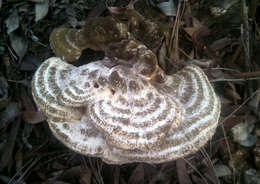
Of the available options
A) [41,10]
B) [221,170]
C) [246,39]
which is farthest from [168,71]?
[41,10]

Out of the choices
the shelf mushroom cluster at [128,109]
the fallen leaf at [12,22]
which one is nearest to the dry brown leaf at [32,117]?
the shelf mushroom cluster at [128,109]

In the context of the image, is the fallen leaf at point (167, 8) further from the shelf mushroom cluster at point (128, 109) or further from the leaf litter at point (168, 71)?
the shelf mushroom cluster at point (128, 109)

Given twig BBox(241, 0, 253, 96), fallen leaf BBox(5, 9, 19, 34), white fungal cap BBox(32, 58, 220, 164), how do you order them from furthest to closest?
fallen leaf BBox(5, 9, 19, 34) < twig BBox(241, 0, 253, 96) < white fungal cap BBox(32, 58, 220, 164)

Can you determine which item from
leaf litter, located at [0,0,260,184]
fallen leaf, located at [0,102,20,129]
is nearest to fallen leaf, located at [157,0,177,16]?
leaf litter, located at [0,0,260,184]

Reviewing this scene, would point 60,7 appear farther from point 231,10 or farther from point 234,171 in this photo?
point 234,171

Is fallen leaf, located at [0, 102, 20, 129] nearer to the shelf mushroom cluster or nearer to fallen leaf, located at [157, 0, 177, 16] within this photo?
the shelf mushroom cluster
